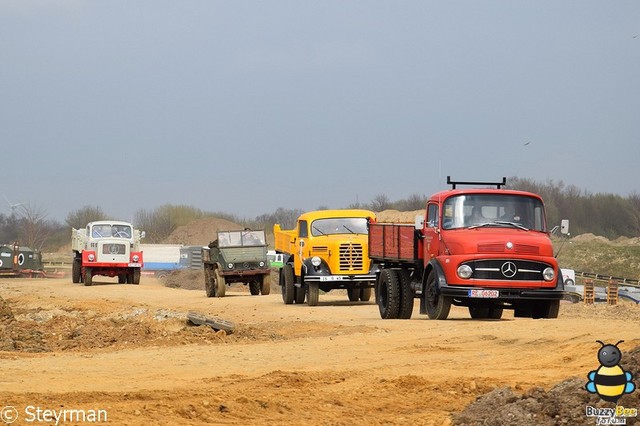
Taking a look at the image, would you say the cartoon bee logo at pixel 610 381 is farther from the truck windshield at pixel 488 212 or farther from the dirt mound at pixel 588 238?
the dirt mound at pixel 588 238

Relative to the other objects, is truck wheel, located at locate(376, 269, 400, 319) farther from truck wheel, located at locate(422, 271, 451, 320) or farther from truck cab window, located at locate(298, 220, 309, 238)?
truck cab window, located at locate(298, 220, 309, 238)

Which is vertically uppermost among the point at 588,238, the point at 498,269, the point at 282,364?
the point at 588,238

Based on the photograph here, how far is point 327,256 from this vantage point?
90.7ft

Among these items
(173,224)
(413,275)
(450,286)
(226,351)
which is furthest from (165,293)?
(173,224)

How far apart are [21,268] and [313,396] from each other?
181 ft

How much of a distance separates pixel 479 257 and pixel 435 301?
143cm

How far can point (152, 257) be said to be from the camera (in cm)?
7444

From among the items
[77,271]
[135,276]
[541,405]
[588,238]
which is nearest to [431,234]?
[541,405]

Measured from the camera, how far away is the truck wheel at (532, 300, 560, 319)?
20.5 meters

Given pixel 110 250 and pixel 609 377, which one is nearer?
pixel 609 377

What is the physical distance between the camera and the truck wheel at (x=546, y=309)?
67.4 feet

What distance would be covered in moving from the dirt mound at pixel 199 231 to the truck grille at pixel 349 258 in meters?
75.5

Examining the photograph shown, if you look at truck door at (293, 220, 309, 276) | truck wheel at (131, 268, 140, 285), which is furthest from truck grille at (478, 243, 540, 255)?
truck wheel at (131, 268, 140, 285)

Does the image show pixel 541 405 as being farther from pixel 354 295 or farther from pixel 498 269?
pixel 354 295
